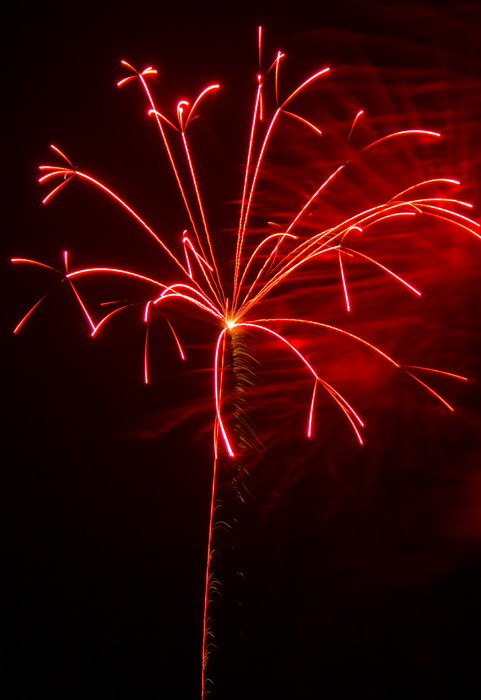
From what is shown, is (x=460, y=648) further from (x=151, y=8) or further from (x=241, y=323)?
(x=151, y=8)

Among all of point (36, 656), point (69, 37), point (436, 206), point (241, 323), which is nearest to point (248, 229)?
point (241, 323)

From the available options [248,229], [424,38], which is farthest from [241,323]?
[424,38]

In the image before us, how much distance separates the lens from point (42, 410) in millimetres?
1511

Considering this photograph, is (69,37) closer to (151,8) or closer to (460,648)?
(151,8)

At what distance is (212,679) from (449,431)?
2.97 feet

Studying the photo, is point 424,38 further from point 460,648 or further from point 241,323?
point 460,648

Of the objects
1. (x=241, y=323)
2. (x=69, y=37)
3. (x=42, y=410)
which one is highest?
(x=69, y=37)

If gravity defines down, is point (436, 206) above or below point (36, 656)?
above

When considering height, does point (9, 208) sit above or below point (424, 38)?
below

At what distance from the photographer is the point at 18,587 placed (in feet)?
4.90

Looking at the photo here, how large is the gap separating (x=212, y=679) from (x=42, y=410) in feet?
2.85

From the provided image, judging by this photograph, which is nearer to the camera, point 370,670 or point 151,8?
point 370,670

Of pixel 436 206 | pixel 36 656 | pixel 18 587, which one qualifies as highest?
pixel 436 206

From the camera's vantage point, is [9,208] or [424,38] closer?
[424,38]
